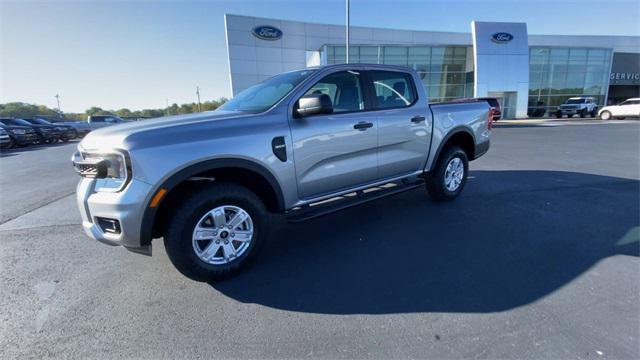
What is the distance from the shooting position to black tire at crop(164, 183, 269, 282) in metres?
2.50

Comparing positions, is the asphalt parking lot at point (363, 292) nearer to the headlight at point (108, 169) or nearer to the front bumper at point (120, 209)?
the front bumper at point (120, 209)

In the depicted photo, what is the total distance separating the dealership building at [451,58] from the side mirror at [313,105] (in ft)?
80.9

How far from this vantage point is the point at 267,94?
3.39 metres

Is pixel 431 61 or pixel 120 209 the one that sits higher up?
pixel 431 61

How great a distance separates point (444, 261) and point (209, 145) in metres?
2.53

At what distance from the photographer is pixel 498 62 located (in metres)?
28.1

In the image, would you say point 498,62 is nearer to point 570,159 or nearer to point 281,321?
point 570,159

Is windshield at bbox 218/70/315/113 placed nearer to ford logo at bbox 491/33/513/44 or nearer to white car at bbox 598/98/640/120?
ford logo at bbox 491/33/513/44

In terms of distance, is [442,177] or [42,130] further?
[42,130]

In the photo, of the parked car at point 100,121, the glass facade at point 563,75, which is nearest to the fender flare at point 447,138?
the parked car at point 100,121

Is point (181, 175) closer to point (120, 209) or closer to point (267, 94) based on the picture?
point (120, 209)

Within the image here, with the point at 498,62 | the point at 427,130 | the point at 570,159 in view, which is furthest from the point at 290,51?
the point at 427,130

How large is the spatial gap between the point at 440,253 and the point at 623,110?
115 ft

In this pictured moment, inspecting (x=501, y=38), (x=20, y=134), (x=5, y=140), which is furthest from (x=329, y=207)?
(x=501, y=38)
